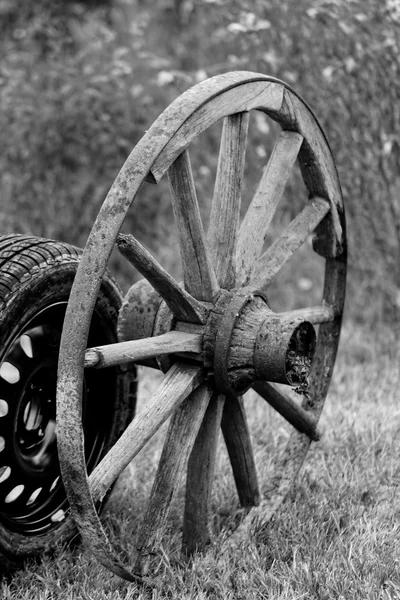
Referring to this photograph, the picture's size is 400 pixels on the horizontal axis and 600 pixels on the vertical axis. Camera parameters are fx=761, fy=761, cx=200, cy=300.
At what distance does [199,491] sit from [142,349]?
598 mm

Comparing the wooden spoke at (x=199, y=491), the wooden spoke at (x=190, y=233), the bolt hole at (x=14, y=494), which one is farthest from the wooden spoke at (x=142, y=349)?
the bolt hole at (x=14, y=494)

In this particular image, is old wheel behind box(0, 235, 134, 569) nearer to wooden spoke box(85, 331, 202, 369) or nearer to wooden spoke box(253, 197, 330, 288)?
wooden spoke box(85, 331, 202, 369)

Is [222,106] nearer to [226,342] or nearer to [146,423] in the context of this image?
[226,342]

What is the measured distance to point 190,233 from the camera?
84.9 inches

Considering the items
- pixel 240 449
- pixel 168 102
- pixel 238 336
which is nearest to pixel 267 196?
pixel 238 336

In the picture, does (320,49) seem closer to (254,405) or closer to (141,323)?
(254,405)

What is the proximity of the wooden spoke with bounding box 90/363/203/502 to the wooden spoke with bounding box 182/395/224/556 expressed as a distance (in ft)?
0.75

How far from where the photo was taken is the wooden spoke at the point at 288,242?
2.47 metres

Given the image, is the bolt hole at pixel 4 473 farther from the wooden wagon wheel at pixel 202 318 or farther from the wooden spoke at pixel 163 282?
the wooden spoke at pixel 163 282

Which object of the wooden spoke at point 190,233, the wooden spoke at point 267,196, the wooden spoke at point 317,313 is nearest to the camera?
the wooden spoke at point 190,233

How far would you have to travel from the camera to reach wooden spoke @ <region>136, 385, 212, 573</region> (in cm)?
219

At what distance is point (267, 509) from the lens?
8.52 feet

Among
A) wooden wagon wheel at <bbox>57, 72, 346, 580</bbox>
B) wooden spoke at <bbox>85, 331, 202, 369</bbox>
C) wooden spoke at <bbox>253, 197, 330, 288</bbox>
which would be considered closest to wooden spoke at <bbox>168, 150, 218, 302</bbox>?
wooden wagon wheel at <bbox>57, 72, 346, 580</bbox>

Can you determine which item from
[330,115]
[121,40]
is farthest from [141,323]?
[121,40]
